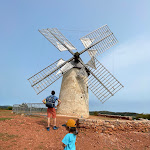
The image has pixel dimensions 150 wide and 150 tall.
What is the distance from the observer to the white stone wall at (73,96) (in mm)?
13231

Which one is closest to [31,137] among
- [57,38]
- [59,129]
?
[59,129]

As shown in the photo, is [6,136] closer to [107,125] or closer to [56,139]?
[56,139]

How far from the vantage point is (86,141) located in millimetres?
6547

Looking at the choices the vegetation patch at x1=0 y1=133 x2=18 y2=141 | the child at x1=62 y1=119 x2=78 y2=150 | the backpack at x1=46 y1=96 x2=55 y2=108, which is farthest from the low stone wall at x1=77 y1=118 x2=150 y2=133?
the child at x1=62 y1=119 x2=78 y2=150

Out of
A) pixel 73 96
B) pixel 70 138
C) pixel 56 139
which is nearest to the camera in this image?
pixel 70 138

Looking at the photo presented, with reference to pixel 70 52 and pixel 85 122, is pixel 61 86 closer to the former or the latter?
pixel 70 52

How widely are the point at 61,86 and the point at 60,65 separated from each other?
2.23m

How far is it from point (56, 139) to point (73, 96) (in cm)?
736

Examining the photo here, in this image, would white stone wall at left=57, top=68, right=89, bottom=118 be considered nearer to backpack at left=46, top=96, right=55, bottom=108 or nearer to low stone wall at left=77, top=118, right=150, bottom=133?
low stone wall at left=77, top=118, right=150, bottom=133

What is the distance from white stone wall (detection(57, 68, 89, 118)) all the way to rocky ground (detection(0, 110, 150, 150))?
5.35 m

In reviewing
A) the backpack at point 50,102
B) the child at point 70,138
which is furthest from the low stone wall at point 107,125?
the child at point 70,138

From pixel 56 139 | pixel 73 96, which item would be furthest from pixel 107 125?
pixel 73 96

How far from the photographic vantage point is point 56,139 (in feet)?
20.2

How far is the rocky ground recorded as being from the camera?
17.8ft
